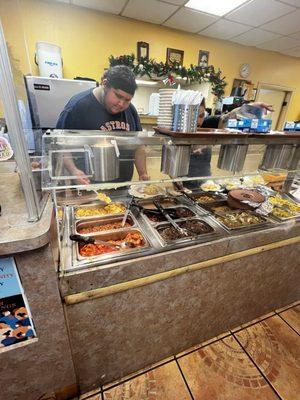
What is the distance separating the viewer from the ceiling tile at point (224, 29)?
4.15m

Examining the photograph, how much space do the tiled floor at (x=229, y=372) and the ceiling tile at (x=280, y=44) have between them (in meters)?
5.93

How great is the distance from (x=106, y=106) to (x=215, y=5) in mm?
3216

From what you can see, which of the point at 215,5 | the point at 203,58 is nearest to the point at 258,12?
the point at 215,5

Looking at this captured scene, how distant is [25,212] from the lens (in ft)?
3.05

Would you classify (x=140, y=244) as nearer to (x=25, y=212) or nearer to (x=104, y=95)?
(x=25, y=212)

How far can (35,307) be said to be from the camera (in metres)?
0.95

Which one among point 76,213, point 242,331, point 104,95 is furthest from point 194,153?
point 242,331

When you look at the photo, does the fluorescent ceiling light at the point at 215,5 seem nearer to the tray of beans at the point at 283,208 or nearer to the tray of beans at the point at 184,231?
the tray of beans at the point at 283,208

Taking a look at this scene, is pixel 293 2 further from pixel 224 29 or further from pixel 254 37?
pixel 254 37

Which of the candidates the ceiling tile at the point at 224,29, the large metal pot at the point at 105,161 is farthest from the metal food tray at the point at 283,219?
the ceiling tile at the point at 224,29

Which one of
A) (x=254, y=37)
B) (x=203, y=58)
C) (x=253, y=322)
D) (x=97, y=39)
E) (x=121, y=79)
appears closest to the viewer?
(x=121, y=79)

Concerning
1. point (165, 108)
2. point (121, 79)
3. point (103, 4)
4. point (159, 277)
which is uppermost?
point (103, 4)

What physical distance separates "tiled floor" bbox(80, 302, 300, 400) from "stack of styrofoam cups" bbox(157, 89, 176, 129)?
170 cm

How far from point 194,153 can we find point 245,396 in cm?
166
